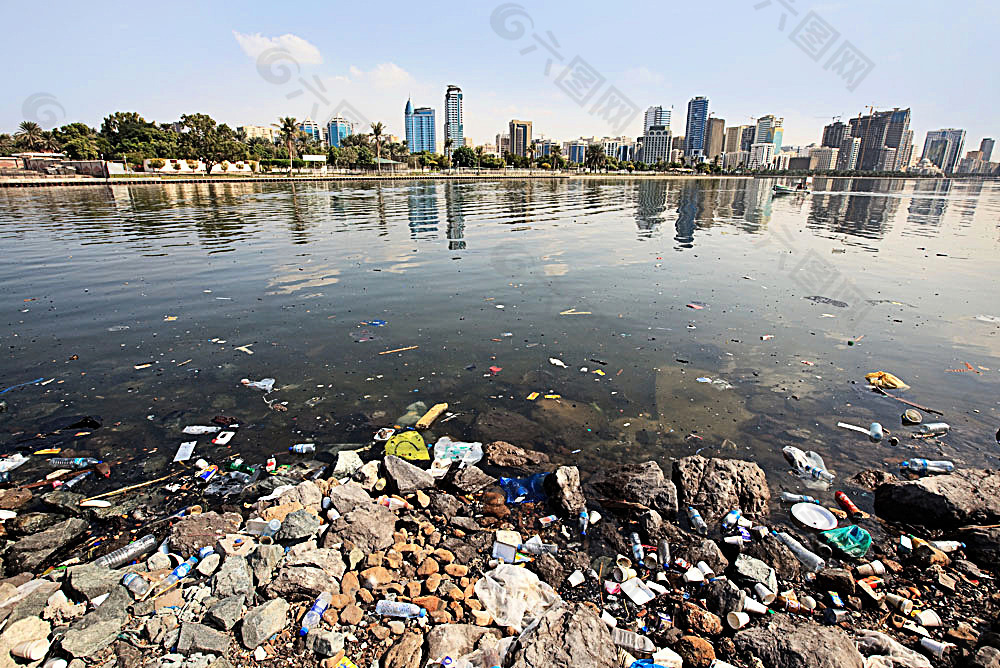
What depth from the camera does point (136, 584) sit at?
310cm

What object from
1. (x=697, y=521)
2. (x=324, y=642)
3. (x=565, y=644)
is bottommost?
(x=697, y=521)

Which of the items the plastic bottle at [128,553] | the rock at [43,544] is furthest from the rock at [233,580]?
the rock at [43,544]

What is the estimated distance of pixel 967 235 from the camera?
20875 mm

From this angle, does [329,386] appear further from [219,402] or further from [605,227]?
[605,227]

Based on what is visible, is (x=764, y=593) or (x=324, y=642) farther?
(x=764, y=593)

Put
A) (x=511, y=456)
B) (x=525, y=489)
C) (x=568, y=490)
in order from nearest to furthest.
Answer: (x=568, y=490)
(x=525, y=489)
(x=511, y=456)

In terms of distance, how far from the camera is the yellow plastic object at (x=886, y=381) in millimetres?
6156

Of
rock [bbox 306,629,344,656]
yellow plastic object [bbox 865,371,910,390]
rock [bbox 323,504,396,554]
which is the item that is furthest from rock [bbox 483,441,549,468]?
yellow plastic object [bbox 865,371,910,390]

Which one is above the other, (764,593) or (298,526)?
(298,526)

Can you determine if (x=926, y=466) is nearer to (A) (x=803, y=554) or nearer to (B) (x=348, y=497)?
(A) (x=803, y=554)

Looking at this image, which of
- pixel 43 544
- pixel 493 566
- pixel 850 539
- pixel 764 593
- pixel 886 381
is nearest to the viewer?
pixel 764 593

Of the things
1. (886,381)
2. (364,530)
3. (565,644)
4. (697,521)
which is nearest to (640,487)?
(697,521)

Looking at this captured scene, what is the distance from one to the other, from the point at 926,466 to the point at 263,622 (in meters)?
5.84

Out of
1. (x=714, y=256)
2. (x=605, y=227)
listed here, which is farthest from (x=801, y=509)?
(x=605, y=227)
